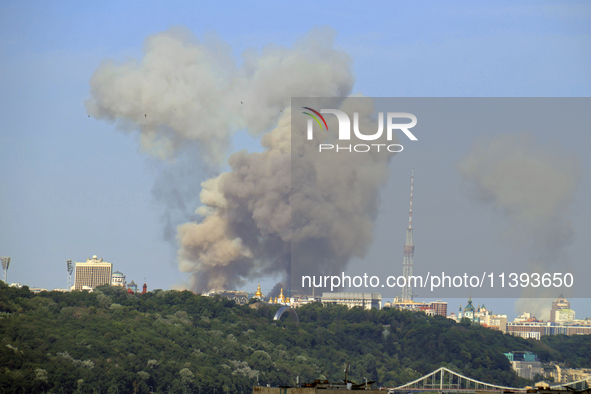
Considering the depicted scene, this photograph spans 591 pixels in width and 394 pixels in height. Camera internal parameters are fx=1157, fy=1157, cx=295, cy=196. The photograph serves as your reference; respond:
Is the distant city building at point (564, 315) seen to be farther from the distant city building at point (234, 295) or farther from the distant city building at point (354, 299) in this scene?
the distant city building at point (234, 295)

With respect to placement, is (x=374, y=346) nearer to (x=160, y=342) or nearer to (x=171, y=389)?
(x=160, y=342)

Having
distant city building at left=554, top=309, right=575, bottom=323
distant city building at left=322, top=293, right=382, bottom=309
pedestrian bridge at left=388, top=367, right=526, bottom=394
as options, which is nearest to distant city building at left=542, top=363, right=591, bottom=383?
pedestrian bridge at left=388, top=367, right=526, bottom=394

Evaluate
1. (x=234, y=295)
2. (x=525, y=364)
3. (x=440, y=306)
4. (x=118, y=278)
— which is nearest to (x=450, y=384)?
(x=525, y=364)

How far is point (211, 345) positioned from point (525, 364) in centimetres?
2169

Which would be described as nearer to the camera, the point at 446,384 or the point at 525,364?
the point at 446,384

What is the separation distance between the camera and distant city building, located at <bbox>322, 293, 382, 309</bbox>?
89.4 m

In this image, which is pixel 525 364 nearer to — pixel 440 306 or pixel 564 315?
pixel 440 306

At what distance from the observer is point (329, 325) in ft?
252

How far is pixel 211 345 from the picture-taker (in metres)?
63.3

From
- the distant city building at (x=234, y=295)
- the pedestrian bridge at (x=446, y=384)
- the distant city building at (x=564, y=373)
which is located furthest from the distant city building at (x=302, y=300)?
the pedestrian bridge at (x=446, y=384)

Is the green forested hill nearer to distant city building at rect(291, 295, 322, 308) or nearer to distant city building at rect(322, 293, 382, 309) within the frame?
distant city building at rect(291, 295, 322, 308)

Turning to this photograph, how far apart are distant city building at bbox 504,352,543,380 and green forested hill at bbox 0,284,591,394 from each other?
2.93 ft

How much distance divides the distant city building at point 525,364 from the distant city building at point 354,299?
1574 cm

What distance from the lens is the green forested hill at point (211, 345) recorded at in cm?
5194
